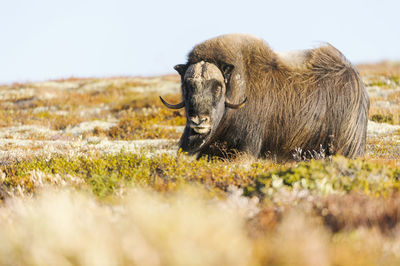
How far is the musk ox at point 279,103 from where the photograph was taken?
6230mm

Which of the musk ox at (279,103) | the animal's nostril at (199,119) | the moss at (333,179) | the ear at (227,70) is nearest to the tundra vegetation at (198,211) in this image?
the moss at (333,179)

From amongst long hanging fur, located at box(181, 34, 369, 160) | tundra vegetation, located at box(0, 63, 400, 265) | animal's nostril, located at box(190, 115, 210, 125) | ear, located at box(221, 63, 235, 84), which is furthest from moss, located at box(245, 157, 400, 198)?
ear, located at box(221, 63, 235, 84)

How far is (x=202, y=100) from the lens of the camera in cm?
557

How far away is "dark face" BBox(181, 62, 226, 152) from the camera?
5.50m

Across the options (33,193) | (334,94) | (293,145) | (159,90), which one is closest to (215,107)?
(293,145)

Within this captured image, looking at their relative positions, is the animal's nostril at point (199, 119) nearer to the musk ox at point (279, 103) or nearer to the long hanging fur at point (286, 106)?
the musk ox at point (279, 103)

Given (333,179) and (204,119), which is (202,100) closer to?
(204,119)

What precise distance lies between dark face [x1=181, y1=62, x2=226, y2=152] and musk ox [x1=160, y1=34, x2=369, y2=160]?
0.10 m

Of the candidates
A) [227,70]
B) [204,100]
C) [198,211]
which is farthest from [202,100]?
[198,211]

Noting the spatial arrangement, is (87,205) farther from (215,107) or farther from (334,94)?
(334,94)

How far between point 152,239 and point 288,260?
803 millimetres

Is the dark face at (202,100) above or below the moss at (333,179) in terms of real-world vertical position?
above

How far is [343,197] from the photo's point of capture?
3812 millimetres

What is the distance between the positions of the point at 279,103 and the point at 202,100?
4.93 feet
